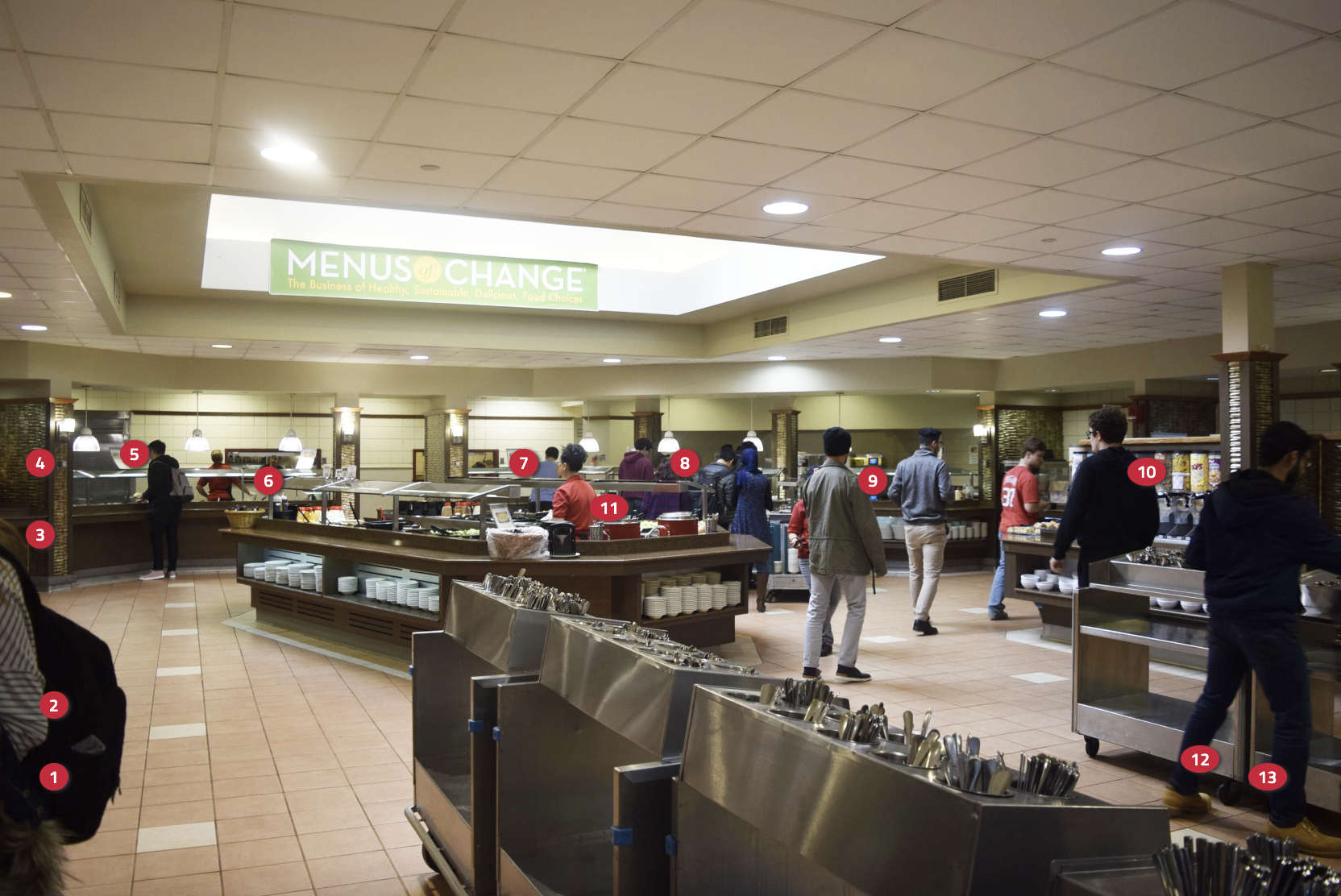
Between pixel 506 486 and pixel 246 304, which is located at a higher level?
pixel 246 304

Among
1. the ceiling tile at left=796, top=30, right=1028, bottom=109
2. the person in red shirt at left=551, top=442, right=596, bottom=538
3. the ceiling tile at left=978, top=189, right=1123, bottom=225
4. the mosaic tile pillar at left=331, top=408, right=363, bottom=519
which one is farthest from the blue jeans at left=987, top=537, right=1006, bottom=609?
the mosaic tile pillar at left=331, top=408, right=363, bottom=519

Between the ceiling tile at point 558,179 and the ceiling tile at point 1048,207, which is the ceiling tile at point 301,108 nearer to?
the ceiling tile at point 558,179

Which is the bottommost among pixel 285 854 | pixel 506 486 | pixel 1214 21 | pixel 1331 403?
pixel 285 854

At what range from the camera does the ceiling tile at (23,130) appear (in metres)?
3.72

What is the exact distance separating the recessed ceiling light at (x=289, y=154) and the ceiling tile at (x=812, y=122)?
1.92 m

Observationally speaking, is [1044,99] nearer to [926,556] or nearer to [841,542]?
[841,542]

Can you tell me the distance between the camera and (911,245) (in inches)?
245

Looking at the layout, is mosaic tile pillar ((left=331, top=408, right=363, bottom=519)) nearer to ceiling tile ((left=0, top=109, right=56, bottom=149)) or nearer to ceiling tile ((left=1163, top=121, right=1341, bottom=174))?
ceiling tile ((left=0, top=109, right=56, bottom=149))

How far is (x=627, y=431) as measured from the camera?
15734mm

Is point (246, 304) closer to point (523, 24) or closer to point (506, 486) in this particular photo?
point (506, 486)

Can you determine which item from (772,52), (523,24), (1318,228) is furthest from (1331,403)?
(523,24)

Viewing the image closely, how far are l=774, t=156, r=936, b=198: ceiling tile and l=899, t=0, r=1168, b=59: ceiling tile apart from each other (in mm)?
1273

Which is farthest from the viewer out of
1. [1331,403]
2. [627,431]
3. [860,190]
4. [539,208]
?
[627,431]

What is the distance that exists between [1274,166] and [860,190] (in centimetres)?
196
